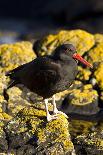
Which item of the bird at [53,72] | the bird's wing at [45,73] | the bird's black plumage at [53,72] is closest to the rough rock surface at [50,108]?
the bird at [53,72]

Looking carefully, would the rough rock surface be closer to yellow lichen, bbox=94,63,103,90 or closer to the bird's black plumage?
yellow lichen, bbox=94,63,103,90

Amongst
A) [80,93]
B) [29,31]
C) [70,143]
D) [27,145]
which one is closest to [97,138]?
[70,143]

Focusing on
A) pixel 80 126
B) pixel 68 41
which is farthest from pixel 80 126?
pixel 68 41

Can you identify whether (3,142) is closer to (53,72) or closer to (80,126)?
(53,72)

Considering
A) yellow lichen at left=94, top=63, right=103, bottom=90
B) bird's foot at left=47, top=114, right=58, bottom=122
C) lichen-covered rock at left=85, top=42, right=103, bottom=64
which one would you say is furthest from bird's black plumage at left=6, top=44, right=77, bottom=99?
lichen-covered rock at left=85, top=42, right=103, bottom=64

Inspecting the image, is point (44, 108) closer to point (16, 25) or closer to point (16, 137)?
point (16, 137)

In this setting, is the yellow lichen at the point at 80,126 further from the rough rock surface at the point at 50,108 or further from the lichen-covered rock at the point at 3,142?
the lichen-covered rock at the point at 3,142
